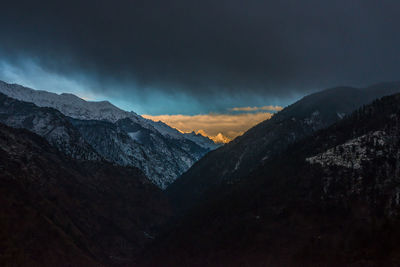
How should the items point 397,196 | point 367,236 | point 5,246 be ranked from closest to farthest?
point 5,246, point 367,236, point 397,196

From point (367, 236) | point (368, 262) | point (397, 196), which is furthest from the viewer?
point (397, 196)

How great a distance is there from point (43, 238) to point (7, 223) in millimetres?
20451

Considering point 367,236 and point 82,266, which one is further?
point 82,266

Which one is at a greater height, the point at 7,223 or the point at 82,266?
the point at 7,223

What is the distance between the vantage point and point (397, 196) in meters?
191

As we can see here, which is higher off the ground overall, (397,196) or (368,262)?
(397,196)

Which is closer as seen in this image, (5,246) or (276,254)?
(5,246)

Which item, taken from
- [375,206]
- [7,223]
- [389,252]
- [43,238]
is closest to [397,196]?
[375,206]

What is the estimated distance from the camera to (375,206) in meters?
198

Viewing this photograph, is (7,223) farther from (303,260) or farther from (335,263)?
(335,263)

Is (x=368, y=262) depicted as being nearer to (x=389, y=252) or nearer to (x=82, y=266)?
(x=389, y=252)

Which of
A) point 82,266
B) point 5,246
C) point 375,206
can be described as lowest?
point 82,266

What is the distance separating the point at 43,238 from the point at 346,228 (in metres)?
166

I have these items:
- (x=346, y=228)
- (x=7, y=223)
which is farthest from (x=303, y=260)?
(x=7, y=223)
